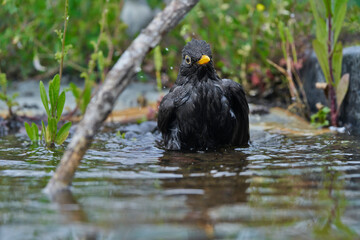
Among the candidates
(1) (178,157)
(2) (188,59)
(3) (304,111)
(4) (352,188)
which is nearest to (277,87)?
(3) (304,111)

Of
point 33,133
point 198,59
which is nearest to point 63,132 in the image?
point 33,133

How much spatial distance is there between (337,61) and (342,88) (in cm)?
29

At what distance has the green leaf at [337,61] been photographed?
4.84 metres

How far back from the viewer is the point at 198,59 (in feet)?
13.8

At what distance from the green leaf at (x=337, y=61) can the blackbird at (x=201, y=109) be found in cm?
114

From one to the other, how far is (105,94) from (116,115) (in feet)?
12.6

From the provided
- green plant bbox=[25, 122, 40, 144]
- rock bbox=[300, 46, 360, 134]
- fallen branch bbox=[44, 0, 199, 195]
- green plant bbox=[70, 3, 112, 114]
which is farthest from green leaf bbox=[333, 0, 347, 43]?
green plant bbox=[25, 122, 40, 144]

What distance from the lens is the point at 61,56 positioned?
4020 millimetres

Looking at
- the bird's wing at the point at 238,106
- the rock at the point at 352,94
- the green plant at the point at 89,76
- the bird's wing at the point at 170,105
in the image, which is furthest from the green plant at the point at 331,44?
the green plant at the point at 89,76

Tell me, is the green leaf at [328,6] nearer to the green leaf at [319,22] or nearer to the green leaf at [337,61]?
the green leaf at [319,22]

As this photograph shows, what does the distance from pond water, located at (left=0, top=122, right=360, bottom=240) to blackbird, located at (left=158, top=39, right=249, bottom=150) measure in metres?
0.34

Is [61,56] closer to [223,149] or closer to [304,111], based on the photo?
[223,149]

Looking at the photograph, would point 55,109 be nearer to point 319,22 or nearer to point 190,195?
point 190,195

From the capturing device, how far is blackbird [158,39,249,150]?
13.9 ft
